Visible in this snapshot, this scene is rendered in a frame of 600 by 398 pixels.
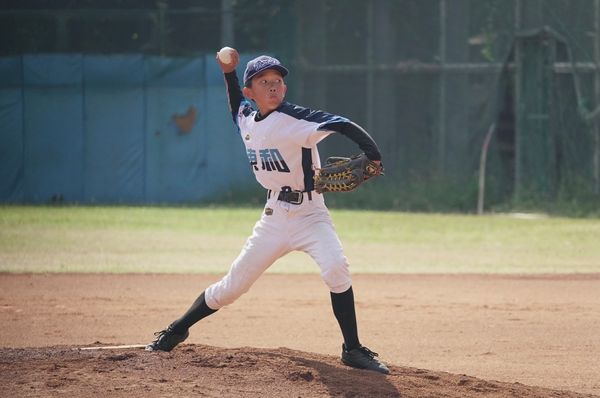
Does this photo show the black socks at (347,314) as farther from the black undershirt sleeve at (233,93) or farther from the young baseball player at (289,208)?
the black undershirt sleeve at (233,93)

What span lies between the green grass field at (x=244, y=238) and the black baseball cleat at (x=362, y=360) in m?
6.60

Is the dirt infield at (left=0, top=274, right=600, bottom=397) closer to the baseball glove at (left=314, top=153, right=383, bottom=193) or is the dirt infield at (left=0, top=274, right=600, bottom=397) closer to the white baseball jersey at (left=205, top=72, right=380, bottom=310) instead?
the white baseball jersey at (left=205, top=72, right=380, bottom=310)

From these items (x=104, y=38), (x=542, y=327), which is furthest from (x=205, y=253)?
(x=104, y=38)

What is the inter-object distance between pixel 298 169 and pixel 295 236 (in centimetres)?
38

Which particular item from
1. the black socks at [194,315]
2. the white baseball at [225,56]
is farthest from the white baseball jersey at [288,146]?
the black socks at [194,315]

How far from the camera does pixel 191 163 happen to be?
2162 centimetres

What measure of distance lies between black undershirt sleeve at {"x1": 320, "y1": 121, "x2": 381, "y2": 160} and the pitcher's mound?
47.9 inches

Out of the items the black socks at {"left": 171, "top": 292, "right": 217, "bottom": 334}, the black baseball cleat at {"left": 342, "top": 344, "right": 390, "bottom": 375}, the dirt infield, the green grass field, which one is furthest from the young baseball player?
the green grass field

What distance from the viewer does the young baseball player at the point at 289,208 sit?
6.04 metres

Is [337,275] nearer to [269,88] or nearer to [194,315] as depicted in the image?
[194,315]

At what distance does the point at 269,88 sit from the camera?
6242mm

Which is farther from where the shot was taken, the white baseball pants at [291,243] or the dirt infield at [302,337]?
the white baseball pants at [291,243]

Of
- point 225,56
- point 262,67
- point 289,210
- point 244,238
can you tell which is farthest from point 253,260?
point 244,238

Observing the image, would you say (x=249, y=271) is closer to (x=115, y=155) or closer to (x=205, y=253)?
(x=205, y=253)
